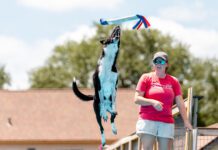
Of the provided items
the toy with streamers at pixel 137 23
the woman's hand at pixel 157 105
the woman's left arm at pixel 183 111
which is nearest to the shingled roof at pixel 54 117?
the toy with streamers at pixel 137 23

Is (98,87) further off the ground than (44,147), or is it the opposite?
(98,87)

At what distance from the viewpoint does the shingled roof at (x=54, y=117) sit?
45000 millimetres

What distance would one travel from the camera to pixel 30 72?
8338 cm

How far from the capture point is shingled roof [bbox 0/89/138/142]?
45.0 meters

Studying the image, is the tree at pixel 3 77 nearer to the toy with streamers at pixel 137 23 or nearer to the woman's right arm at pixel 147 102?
the toy with streamers at pixel 137 23

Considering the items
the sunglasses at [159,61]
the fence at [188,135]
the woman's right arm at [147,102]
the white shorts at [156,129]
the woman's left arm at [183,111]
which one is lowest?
the fence at [188,135]

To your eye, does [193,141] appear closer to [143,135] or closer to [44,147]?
[143,135]

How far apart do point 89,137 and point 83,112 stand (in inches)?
83.2

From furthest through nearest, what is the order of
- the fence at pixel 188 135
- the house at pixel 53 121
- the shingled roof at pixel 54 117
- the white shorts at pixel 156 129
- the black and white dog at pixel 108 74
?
the shingled roof at pixel 54 117
the house at pixel 53 121
the black and white dog at pixel 108 74
the fence at pixel 188 135
the white shorts at pixel 156 129

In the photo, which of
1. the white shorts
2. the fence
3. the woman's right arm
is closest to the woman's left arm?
the white shorts

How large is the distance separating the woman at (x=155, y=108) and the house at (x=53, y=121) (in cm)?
3258

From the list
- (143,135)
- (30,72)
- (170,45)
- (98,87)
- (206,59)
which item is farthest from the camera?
(30,72)

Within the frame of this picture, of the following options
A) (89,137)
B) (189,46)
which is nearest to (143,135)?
(89,137)

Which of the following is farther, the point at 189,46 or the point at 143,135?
the point at 189,46
